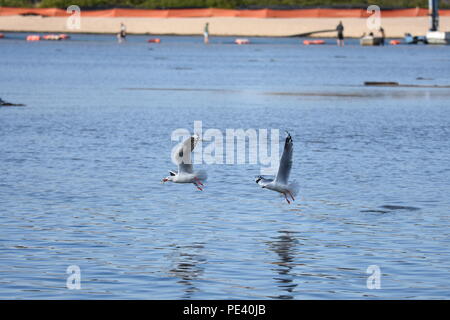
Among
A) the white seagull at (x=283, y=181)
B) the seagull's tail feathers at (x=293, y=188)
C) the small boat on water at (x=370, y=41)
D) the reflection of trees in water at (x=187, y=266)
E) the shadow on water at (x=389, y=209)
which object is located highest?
the white seagull at (x=283, y=181)

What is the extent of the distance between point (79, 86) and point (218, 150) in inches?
1514

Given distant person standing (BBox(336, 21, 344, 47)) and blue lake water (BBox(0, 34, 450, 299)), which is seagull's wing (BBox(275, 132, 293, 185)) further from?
distant person standing (BBox(336, 21, 344, 47))

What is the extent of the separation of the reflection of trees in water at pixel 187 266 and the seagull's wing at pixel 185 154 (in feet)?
5.44

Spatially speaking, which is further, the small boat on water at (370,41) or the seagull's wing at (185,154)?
the small boat on water at (370,41)

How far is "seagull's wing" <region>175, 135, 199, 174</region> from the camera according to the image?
22.7 m

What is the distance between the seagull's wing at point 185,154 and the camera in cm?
2267

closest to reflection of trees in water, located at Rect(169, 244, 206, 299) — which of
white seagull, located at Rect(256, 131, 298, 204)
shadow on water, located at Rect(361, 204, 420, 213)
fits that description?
white seagull, located at Rect(256, 131, 298, 204)

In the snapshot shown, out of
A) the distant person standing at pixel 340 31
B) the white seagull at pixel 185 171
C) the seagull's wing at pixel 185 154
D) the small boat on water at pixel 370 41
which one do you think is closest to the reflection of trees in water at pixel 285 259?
the white seagull at pixel 185 171

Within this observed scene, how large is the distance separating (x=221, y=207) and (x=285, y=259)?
593 cm

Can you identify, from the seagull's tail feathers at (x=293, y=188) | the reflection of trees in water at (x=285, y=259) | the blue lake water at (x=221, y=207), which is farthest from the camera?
the seagull's tail feathers at (x=293, y=188)

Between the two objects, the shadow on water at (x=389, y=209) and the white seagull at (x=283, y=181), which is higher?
the white seagull at (x=283, y=181)

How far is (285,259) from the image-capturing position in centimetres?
2250

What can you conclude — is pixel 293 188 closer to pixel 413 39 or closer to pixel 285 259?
pixel 285 259

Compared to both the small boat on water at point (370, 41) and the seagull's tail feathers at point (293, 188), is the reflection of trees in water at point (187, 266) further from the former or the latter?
the small boat on water at point (370, 41)
